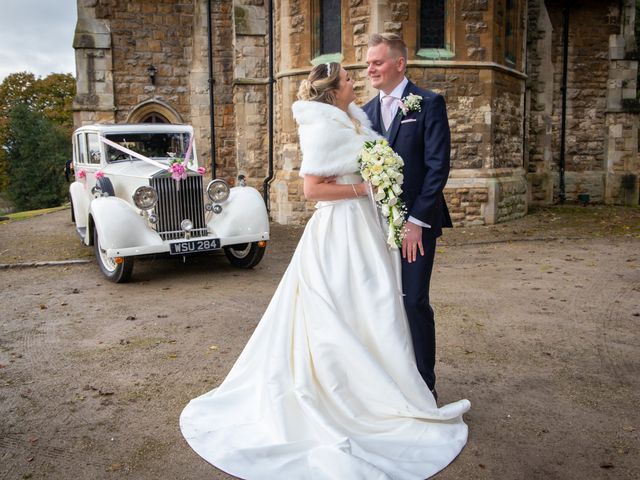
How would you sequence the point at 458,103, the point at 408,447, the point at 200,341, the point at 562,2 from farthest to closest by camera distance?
the point at 562,2, the point at 458,103, the point at 200,341, the point at 408,447

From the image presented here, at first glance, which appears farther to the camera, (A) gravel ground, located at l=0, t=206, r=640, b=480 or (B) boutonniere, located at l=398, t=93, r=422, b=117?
A: (B) boutonniere, located at l=398, t=93, r=422, b=117

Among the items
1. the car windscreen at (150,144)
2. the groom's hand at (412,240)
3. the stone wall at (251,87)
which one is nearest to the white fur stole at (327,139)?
the groom's hand at (412,240)

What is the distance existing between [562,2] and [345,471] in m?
17.4

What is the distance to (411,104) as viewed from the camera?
143 inches

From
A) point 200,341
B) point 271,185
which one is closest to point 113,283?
point 200,341

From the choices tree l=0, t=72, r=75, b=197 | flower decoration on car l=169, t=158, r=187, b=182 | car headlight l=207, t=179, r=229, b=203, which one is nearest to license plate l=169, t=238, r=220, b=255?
car headlight l=207, t=179, r=229, b=203

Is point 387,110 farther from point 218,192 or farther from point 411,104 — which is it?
point 218,192

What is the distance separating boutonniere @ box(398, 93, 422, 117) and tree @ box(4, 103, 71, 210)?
39.1 m

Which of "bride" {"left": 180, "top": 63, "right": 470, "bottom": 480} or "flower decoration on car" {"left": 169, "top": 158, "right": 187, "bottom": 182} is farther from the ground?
"flower decoration on car" {"left": 169, "top": 158, "right": 187, "bottom": 182}

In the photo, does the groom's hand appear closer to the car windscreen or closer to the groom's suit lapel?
the groom's suit lapel

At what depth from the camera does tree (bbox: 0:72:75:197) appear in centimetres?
4281

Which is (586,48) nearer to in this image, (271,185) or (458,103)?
(458,103)

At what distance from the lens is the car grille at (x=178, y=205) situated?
8180 millimetres

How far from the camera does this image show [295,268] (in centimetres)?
377
